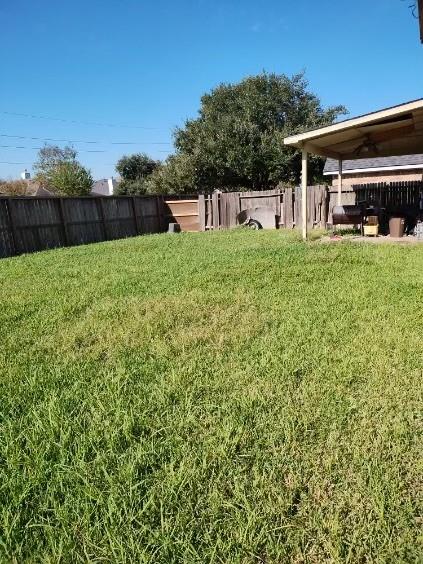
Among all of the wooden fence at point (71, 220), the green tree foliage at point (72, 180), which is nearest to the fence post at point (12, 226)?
the wooden fence at point (71, 220)

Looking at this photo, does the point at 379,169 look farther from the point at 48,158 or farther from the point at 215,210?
the point at 48,158

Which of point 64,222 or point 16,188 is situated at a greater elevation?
point 16,188

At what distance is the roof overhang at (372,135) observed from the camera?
772 cm

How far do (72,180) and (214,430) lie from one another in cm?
3643

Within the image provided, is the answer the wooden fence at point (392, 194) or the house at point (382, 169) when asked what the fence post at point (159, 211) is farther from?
the wooden fence at point (392, 194)

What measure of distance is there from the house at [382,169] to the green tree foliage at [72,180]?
24.9 meters

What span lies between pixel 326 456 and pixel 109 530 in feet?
3.38

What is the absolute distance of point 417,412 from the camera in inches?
81.4

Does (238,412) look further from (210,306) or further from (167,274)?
(167,274)

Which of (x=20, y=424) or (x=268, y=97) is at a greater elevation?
(x=268, y=97)

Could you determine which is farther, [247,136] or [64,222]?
→ [247,136]

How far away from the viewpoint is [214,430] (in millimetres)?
1981

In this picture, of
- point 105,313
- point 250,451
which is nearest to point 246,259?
point 105,313

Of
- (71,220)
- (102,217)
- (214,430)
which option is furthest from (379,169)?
(214,430)
